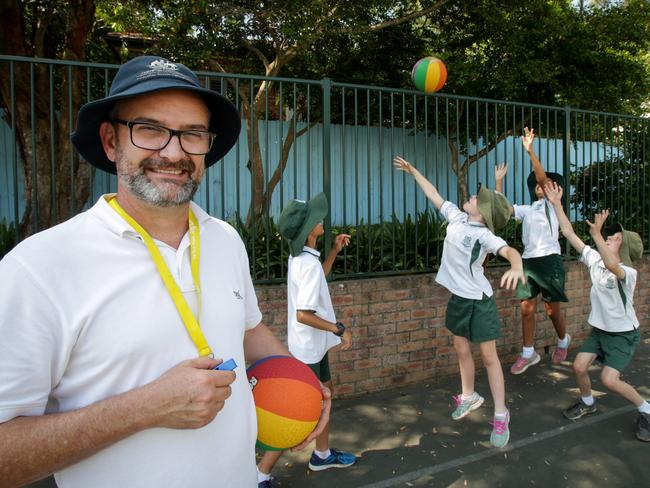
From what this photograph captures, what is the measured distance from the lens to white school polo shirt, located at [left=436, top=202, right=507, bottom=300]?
427 cm

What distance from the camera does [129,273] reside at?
1379mm

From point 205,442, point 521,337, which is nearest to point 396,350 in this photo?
point 521,337

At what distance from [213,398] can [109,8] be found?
8416mm

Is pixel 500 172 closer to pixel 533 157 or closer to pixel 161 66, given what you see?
pixel 533 157

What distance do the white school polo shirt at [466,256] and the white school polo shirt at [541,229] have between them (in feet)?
5.65

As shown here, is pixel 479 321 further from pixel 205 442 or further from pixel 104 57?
pixel 104 57

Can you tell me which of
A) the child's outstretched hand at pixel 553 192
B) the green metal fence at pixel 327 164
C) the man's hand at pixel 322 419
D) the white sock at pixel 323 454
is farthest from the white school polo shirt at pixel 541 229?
the man's hand at pixel 322 419

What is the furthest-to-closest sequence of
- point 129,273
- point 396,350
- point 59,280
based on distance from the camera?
point 396,350
point 129,273
point 59,280

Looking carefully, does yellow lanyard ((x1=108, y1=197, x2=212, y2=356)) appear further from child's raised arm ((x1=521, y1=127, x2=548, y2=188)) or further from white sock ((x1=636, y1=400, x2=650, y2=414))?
Answer: child's raised arm ((x1=521, y1=127, x2=548, y2=188))

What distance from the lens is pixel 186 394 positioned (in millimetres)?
1278

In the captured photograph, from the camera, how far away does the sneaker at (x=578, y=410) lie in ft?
15.1

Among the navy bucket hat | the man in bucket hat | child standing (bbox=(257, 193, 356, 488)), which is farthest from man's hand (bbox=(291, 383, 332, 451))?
child standing (bbox=(257, 193, 356, 488))

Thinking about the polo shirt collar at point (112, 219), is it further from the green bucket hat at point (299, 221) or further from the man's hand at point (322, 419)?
the green bucket hat at point (299, 221)

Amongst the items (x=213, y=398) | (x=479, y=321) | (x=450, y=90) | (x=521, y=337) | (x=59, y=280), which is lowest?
(x=521, y=337)
